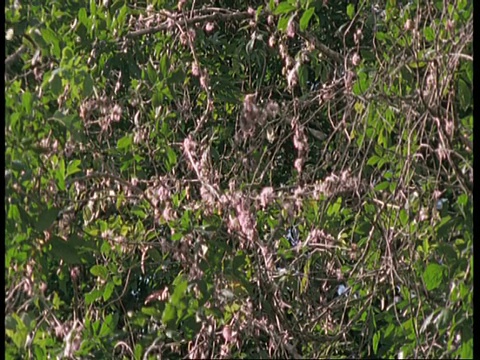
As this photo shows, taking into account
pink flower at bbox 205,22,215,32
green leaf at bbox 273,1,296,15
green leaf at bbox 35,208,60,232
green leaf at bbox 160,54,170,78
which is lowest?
green leaf at bbox 35,208,60,232

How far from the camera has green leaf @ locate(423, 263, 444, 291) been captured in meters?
1.98

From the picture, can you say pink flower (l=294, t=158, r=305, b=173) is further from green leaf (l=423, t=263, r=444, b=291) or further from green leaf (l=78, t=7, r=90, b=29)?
green leaf (l=78, t=7, r=90, b=29)

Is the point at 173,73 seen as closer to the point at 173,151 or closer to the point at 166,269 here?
the point at 173,151

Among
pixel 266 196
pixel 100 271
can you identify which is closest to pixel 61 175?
pixel 100 271

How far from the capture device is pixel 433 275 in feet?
6.51

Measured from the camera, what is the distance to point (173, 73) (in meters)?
2.30

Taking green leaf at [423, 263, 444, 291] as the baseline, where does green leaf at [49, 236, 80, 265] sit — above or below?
above

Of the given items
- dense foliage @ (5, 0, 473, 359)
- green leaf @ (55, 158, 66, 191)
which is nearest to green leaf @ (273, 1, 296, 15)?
dense foliage @ (5, 0, 473, 359)

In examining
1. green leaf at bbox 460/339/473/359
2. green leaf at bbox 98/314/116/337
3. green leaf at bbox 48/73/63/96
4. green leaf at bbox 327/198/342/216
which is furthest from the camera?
green leaf at bbox 327/198/342/216

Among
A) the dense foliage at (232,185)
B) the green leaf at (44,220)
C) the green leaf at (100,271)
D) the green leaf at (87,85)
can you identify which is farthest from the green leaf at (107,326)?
the green leaf at (87,85)

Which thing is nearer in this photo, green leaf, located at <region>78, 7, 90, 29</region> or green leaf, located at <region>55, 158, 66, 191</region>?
green leaf, located at <region>55, 158, 66, 191</region>

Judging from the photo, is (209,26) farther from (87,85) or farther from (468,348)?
(468,348)

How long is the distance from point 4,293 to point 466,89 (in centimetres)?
101

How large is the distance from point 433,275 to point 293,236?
0.56 metres
